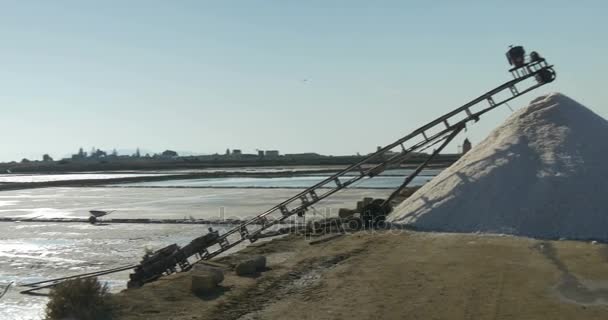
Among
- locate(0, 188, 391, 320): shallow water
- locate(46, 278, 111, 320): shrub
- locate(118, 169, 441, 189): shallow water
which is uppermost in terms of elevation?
locate(46, 278, 111, 320): shrub

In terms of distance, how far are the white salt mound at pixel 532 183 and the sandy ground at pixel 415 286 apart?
912 mm

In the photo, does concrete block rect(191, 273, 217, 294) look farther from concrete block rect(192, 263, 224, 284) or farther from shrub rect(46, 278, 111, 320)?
shrub rect(46, 278, 111, 320)

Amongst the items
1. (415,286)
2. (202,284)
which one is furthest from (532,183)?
(202,284)

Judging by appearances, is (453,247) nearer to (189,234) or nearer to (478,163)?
A: (478,163)

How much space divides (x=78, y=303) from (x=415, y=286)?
18.0 feet

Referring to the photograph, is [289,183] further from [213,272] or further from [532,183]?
[213,272]

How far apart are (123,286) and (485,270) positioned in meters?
7.58

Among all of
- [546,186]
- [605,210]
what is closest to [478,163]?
[546,186]

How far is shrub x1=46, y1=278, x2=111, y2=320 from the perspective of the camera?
8.66m

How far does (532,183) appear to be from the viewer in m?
14.3

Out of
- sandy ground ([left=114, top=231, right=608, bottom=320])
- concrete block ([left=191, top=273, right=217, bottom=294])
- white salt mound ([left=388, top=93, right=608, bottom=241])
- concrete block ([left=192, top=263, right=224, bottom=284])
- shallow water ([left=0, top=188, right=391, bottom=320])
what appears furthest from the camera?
shallow water ([left=0, top=188, right=391, bottom=320])

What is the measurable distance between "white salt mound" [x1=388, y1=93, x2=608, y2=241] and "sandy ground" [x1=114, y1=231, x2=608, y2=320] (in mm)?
912

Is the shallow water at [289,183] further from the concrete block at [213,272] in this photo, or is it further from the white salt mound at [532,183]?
the concrete block at [213,272]

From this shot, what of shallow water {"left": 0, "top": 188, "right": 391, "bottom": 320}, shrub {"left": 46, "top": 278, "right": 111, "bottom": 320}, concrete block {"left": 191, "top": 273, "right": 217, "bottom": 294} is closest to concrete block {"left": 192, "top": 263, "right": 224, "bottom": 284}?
concrete block {"left": 191, "top": 273, "right": 217, "bottom": 294}
